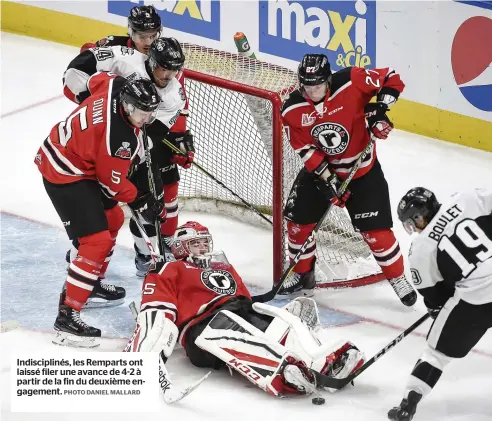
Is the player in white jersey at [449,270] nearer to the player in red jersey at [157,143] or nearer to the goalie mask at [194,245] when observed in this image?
the goalie mask at [194,245]

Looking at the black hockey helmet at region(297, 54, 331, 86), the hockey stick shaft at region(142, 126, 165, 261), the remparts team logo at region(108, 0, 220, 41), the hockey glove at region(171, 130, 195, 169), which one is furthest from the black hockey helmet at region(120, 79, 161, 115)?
the remparts team logo at region(108, 0, 220, 41)

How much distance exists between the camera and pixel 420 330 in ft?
17.3

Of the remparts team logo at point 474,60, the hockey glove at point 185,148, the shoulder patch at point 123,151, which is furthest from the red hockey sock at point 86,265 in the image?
the remparts team logo at point 474,60

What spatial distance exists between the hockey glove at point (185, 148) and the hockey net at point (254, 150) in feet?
1.03

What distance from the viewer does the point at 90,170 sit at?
5.02m

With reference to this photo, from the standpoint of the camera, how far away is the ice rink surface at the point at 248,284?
4.58 meters

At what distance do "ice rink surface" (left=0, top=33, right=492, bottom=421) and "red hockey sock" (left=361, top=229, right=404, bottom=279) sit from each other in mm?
188

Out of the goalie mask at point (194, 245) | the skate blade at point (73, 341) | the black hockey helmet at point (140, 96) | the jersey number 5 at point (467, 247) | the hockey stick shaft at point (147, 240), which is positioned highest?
the black hockey helmet at point (140, 96)

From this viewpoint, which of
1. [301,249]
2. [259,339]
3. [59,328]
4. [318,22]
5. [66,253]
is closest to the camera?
[259,339]

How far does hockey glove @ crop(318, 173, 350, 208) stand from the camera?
17.4ft

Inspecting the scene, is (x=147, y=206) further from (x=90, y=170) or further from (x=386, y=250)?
(x=386, y=250)

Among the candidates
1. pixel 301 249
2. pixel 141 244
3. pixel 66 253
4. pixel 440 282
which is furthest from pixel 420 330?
pixel 66 253

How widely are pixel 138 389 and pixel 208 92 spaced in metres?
1.92

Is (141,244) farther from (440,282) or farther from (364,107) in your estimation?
(440,282)
